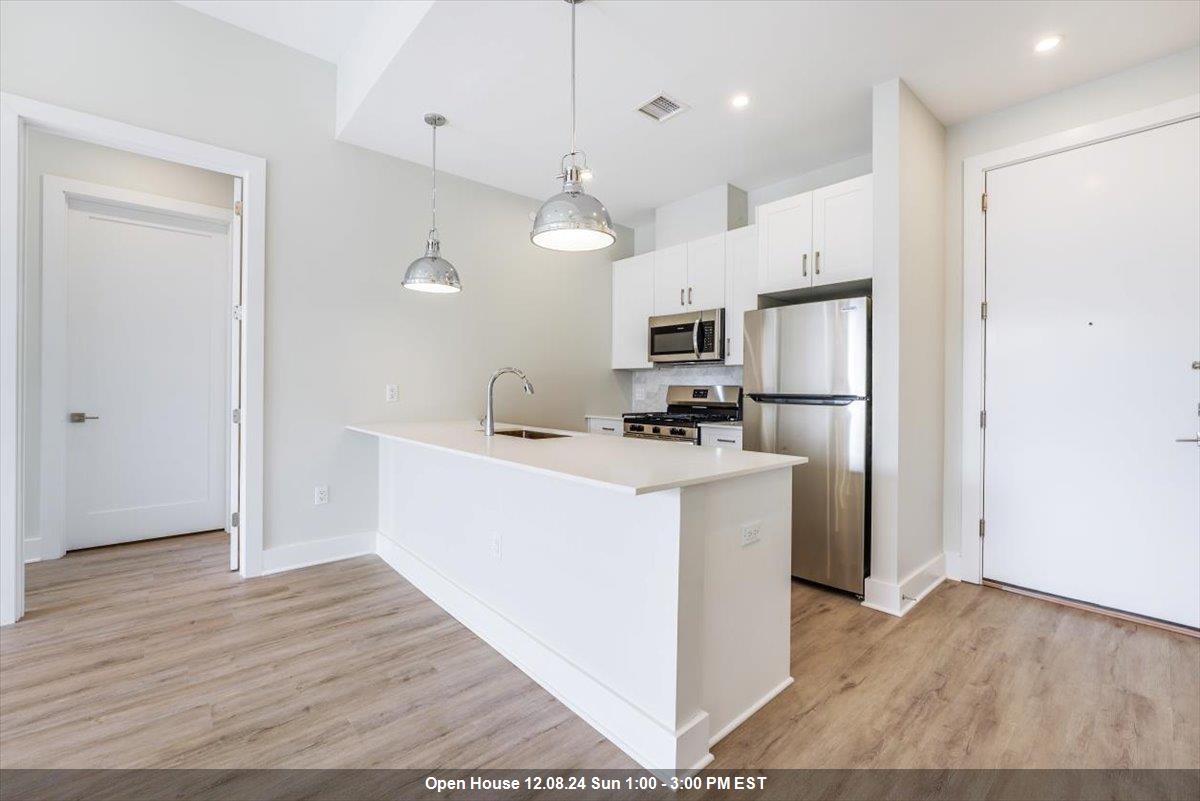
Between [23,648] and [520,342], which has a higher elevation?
[520,342]

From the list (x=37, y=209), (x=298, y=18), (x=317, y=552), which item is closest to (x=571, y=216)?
(x=298, y=18)

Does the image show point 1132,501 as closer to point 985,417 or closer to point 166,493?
point 985,417

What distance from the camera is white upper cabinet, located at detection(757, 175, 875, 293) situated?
2943 mm

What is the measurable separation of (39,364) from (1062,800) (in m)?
5.40

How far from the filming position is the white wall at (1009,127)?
2523mm

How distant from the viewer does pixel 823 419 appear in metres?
3.01

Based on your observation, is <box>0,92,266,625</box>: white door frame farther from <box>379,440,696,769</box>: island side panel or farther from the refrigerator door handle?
the refrigerator door handle

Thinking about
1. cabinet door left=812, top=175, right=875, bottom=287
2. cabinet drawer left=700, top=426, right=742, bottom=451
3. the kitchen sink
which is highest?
cabinet door left=812, top=175, right=875, bottom=287

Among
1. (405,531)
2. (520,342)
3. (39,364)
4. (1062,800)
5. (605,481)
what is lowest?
(1062,800)

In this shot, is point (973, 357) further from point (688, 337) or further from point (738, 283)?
point (688, 337)

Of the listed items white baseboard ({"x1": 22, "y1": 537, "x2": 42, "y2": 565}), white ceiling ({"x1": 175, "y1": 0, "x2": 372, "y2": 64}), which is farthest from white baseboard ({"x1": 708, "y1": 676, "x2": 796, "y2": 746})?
white baseboard ({"x1": 22, "y1": 537, "x2": 42, "y2": 565})

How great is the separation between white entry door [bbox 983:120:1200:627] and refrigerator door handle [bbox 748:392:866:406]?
2.99 feet

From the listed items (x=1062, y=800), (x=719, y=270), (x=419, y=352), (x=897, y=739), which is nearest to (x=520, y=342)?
(x=419, y=352)

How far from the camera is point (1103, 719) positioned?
1816mm
